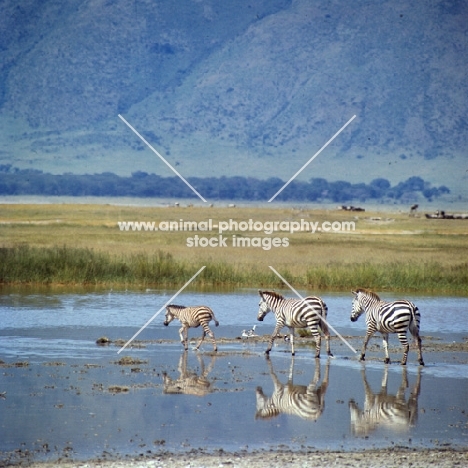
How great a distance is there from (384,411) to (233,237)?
3968 centimetres

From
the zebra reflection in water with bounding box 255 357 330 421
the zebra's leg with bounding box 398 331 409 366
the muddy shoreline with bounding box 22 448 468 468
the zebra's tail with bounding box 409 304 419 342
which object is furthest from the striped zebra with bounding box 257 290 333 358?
the muddy shoreline with bounding box 22 448 468 468

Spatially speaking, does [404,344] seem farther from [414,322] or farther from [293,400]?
[293,400]

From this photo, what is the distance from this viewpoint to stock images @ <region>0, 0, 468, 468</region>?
13539 mm

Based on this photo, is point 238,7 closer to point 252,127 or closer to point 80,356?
point 252,127

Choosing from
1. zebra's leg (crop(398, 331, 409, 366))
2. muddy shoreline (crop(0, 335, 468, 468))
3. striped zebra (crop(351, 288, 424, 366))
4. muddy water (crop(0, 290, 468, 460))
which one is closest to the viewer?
muddy shoreline (crop(0, 335, 468, 468))

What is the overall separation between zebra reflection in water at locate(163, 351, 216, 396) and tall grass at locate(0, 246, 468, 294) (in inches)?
584

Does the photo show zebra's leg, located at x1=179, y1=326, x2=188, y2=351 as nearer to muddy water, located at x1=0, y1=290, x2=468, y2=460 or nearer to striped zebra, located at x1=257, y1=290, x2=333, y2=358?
muddy water, located at x1=0, y1=290, x2=468, y2=460

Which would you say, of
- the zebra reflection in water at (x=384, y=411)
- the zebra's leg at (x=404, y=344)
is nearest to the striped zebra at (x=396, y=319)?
the zebra's leg at (x=404, y=344)

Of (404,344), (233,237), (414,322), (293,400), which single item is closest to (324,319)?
(404,344)

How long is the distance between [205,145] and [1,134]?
2587 cm

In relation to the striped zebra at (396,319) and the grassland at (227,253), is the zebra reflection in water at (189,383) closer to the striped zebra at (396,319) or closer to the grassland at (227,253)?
the striped zebra at (396,319)

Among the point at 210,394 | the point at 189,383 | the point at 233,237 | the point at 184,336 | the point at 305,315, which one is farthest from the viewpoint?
the point at 233,237

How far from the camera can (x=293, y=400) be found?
48.7ft

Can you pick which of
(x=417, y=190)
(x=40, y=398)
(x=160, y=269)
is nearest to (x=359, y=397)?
(x=40, y=398)
